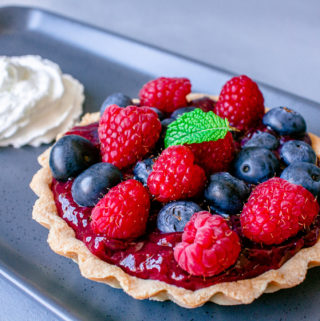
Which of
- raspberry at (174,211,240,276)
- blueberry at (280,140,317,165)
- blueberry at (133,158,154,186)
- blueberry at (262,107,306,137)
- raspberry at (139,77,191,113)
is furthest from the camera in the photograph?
raspberry at (139,77,191,113)

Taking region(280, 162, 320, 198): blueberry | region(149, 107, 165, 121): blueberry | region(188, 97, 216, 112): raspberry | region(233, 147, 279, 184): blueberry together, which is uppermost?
region(280, 162, 320, 198): blueberry

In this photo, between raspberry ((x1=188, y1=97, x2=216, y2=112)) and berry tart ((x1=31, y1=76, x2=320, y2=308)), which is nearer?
berry tart ((x1=31, y1=76, x2=320, y2=308))

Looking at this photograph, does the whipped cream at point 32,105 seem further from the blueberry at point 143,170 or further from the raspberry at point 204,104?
the blueberry at point 143,170

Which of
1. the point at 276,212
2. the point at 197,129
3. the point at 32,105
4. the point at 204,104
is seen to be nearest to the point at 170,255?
the point at 276,212

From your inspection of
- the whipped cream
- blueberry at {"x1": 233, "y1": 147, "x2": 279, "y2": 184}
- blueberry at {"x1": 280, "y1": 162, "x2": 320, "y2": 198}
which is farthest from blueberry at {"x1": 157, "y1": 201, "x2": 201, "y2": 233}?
the whipped cream

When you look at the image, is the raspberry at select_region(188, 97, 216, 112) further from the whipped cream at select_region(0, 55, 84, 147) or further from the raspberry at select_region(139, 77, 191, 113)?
the whipped cream at select_region(0, 55, 84, 147)
